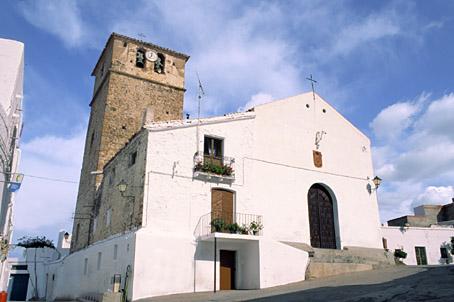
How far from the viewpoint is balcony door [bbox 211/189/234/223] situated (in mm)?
16491

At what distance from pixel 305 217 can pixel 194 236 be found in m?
5.95

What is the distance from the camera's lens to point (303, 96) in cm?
2100

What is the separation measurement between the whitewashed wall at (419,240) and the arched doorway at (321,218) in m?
7.20

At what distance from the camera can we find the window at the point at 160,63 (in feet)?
84.7

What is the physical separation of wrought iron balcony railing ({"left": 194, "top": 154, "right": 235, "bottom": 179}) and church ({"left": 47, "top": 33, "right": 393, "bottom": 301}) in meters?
0.04

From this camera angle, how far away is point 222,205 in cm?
1673

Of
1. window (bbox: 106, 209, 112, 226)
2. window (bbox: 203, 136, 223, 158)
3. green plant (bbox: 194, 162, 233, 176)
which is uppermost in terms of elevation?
window (bbox: 203, 136, 223, 158)

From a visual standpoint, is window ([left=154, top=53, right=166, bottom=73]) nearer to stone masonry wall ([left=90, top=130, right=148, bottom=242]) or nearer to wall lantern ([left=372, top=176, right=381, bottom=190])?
stone masonry wall ([left=90, top=130, right=148, bottom=242])

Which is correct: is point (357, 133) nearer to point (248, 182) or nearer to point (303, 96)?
point (303, 96)

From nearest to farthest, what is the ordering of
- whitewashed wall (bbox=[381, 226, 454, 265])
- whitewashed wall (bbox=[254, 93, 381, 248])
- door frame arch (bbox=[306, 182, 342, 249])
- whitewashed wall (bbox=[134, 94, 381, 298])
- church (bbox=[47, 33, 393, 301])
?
whitewashed wall (bbox=[134, 94, 381, 298]) < church (bbox=[47, 33, 393, 301]) < whitewashed wall (bbox=[254, 93, 381, 248]) < door frame arch (bbox=[306, 182, 342, 249]) < whitewashed wall (bbox=[381, 226, 454, 265])

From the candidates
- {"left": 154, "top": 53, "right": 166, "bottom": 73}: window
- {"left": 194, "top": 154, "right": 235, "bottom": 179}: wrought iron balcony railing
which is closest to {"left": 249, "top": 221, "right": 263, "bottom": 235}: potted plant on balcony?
{"left": 194, "top": 154, "right": 235, "bottom": 179}: wrought iron balcony railing

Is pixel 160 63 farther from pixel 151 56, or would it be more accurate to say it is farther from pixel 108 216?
pixel 108 216

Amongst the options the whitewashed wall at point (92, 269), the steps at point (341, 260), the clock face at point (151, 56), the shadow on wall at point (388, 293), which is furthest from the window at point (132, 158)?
the clock face at point (151, 56)

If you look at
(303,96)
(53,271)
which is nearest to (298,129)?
(303,96)
